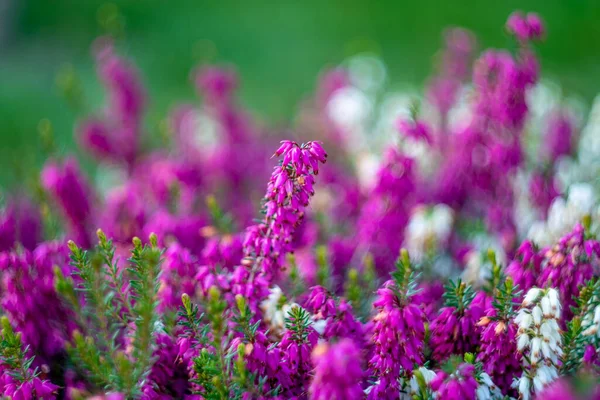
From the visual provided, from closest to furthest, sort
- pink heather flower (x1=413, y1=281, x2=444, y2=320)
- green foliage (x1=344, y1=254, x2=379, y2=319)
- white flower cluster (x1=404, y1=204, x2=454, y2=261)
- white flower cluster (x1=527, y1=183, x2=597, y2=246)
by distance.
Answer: green foliage (x1=344, y1=254, x2=379, y2=319) < pink heather flower (x1=413, y1=281, x2=444, y2=320) < white flower cluster (x1=527, y1=183, x2=597, y2=246) < white flower cluster (x1=404, y1=204, x2=454, y2=261)

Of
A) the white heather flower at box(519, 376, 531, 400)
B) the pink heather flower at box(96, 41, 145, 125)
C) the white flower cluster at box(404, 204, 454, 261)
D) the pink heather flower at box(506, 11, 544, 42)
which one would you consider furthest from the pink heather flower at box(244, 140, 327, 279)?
the pink heather flower at box(96, 41, 145, 125)

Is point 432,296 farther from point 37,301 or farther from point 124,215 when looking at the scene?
point 124,215

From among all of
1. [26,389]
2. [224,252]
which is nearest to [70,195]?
[224,252]

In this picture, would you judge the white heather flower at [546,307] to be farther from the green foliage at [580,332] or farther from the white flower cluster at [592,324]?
the white flower cluster at [592,324]

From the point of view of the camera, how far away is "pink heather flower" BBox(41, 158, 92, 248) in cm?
351

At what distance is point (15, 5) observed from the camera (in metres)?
13.5

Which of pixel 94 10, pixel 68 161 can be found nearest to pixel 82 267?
pixel 68 161

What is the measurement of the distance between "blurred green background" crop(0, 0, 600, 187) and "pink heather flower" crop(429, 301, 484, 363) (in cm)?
717

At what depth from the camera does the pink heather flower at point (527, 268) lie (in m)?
2.47

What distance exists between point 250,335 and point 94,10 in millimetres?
13308

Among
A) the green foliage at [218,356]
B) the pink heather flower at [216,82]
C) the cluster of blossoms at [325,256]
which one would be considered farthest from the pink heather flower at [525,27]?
the pink heather flower at [216,82]

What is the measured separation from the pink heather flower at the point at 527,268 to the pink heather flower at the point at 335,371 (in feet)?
3.40

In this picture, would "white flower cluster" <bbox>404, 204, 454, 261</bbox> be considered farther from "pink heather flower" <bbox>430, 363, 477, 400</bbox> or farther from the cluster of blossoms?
"pink heather flower" <bbox>430, 363, 477, 400</bbox>

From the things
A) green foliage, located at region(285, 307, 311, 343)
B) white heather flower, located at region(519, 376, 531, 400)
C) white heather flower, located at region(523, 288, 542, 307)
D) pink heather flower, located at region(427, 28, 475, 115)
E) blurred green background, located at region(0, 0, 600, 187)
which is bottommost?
white heather flower, located at region(519, 376, 531, 400)
